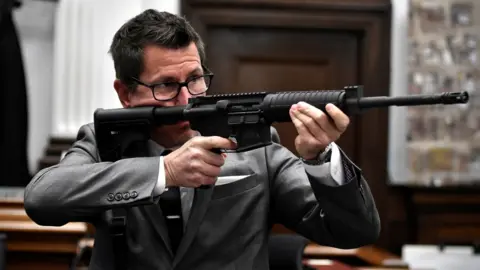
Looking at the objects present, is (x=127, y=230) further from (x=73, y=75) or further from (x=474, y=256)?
(x=474, y=256)

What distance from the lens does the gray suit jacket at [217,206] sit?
1.24 meters

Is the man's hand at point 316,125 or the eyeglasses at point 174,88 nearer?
the man's hand at point 316,125

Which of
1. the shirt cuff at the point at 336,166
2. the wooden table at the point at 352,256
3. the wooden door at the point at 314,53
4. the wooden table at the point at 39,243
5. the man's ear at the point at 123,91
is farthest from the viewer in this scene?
the wooden door at the point at 314,53

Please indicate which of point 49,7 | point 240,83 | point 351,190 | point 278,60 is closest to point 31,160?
point 49,7

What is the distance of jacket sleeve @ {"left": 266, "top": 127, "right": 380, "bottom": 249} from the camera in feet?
3.89

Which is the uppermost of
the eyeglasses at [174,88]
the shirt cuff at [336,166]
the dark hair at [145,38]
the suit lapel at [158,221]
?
the dark hair at [145,38]

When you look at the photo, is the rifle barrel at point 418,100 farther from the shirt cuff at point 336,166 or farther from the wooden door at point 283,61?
the wooden door at point 283,61

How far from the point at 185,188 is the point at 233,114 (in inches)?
8.8

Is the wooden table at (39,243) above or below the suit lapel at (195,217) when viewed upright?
below

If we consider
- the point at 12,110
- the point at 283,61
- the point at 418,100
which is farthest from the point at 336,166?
the point at 283,61

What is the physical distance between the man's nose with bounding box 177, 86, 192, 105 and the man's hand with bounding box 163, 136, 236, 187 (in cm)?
15

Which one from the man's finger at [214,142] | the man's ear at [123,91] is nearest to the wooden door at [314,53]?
the man's ear at [123,91]

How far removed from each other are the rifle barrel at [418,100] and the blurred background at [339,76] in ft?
7.48

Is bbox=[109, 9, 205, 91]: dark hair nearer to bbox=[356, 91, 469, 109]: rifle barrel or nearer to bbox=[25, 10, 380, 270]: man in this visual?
bbox=[25, 10, 380, 270]: man
